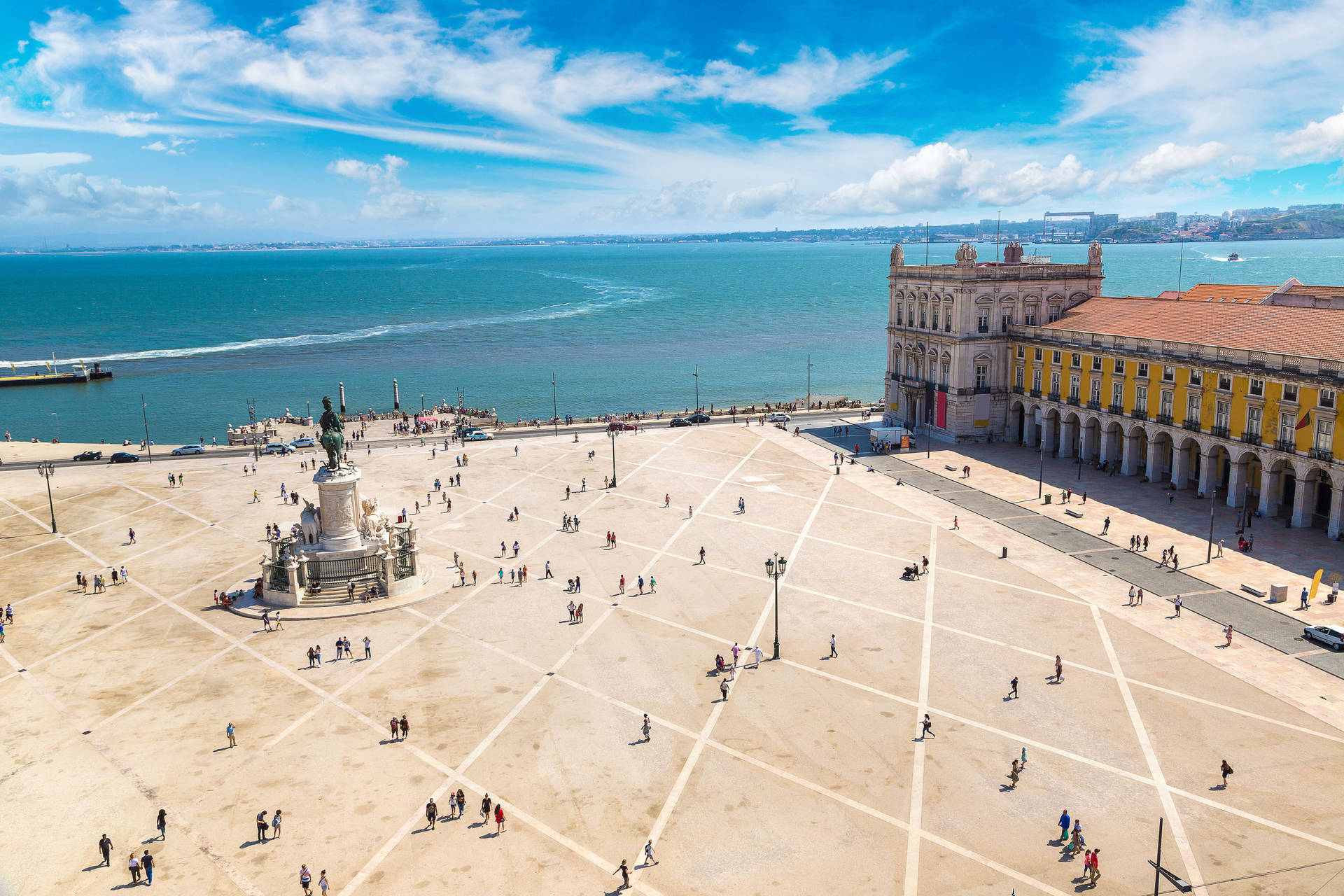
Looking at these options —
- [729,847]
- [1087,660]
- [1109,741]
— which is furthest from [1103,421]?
[729,847]

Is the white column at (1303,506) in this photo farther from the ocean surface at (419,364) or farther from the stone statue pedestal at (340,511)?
the ocean surface at (419,364)

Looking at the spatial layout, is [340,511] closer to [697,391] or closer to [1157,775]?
[1157,775]

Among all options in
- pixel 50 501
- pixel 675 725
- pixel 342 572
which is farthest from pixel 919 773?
pixel 50 501

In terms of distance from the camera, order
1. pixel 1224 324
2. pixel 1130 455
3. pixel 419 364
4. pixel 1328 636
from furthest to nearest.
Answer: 1. pixel 419 364
2. pixel 1130 455
3. pixel 1224 324
4. pixel 1328 636

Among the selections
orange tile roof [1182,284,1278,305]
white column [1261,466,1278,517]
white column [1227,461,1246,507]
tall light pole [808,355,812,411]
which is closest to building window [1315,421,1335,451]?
white column [1261,466,1278,517]

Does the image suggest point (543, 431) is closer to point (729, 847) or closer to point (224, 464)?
point (224, 464)

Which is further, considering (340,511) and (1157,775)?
(340,511)
